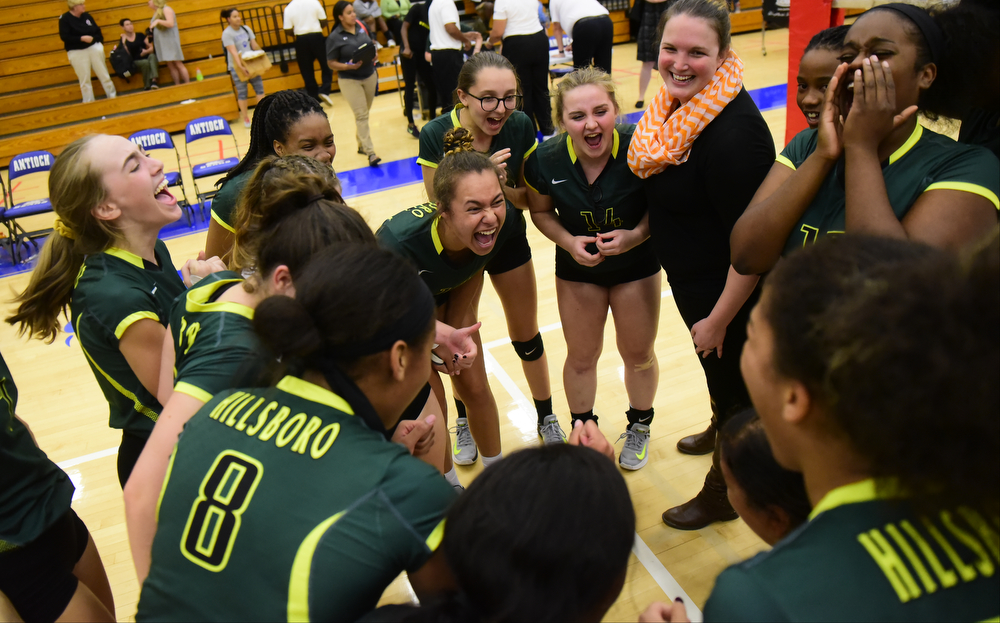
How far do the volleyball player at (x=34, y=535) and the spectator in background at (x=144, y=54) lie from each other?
11.6 metres

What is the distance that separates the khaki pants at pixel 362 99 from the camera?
8.35 metres

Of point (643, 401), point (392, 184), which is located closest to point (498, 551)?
point (643, 401)

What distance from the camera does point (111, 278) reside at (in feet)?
6.39

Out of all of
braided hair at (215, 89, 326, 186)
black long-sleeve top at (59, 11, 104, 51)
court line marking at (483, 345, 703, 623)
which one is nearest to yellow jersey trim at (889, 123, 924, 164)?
court line marking at (483, 345, 703, 623)

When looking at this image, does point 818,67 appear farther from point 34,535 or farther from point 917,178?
point 34,535

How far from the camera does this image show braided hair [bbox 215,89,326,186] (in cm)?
294

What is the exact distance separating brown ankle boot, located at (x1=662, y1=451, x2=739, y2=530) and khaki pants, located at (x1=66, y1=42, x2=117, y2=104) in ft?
39.9

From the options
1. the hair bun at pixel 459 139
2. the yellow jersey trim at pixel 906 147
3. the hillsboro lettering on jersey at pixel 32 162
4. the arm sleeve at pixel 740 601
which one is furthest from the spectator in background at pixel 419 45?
the arm sleeve at pixel 740 601

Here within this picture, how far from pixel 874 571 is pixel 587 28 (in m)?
8.22

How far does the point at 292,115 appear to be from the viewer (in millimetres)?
2938

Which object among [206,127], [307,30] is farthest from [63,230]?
[307,30]

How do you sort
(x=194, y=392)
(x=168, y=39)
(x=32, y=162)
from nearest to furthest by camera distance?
(x=194, y=392) → (x=32, y=162) → (x=168, y=39)

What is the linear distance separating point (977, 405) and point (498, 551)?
2.16 feet

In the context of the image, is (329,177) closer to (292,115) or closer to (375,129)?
(292,115)
